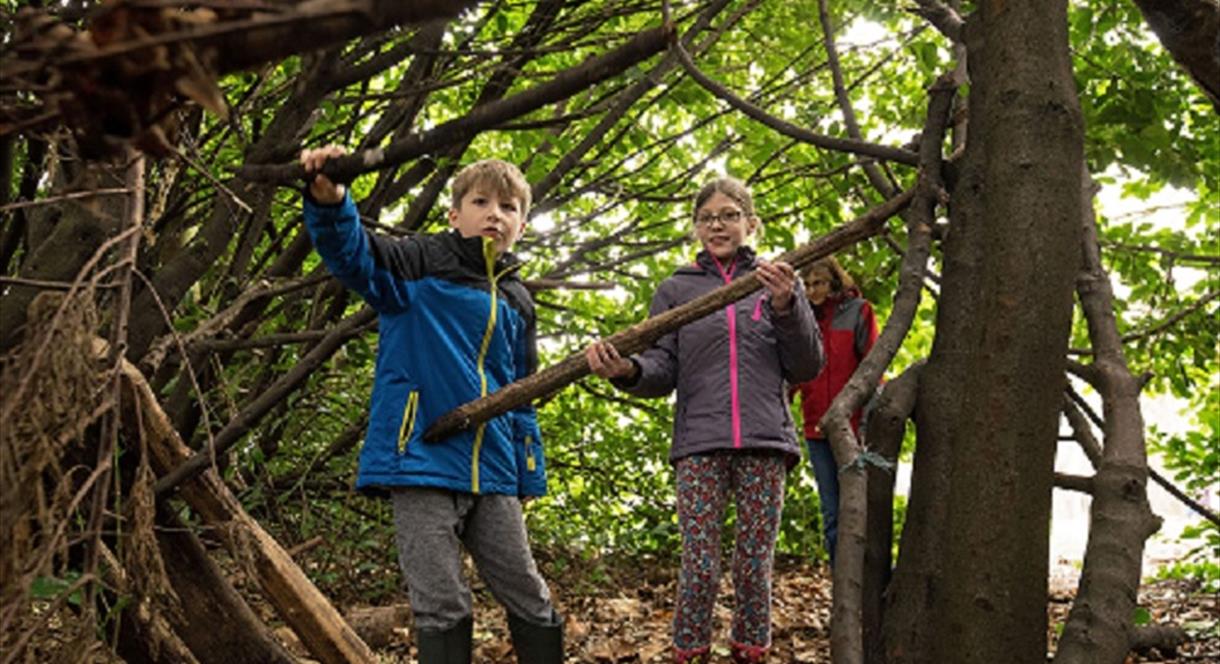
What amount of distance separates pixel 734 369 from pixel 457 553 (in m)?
1.29

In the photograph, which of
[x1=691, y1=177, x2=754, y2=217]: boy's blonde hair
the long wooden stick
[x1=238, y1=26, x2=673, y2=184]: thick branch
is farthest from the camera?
[x1=691, y1=177, x2=754, y2=217]: boy's blonde hair

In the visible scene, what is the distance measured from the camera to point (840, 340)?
16.7 ft

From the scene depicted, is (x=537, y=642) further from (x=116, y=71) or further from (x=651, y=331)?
(x=116, y=71)

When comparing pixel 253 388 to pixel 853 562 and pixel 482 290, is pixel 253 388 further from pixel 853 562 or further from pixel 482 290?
pixel 853 562

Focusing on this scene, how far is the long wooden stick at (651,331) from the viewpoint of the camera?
301 cm

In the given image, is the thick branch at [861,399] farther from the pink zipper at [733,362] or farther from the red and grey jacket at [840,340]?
the red and grey jacket at [840,340]

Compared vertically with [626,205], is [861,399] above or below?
below

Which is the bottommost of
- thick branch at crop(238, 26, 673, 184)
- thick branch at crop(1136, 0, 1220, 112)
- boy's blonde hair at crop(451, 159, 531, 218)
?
thick branch at crop(238, 26, 673, 184)

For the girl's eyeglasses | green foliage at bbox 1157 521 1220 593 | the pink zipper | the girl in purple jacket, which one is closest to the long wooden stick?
the girl in purple jacket

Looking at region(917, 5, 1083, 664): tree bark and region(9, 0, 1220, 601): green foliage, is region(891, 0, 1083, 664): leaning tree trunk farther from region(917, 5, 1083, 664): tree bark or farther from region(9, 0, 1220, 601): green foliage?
region(9, 0, 1220, 601): green foliage

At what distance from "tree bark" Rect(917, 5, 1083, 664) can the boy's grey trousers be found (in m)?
1.27

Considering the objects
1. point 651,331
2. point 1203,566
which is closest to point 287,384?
point 651,331

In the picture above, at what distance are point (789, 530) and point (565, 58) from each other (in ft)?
12.1

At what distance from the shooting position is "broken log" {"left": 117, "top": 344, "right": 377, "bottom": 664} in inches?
113
